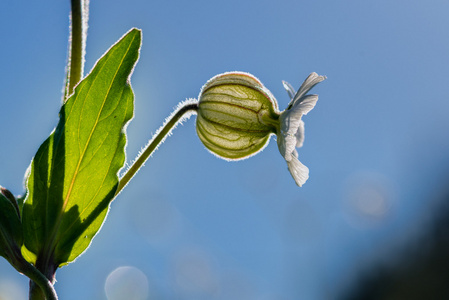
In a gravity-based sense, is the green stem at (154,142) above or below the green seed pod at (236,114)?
below

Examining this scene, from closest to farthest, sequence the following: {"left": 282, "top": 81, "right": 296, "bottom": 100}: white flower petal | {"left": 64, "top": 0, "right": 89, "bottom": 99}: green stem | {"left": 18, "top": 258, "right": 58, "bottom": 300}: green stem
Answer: {"left": 18, "top": 258, "right": 58, "bottom": 300}: green stem < {"left": 64, "top": 0, "right": 89, "bottom": 99}: green stem < {"left": 282, "top": 81, "right": 296, "bottom": 100}: white flower petal

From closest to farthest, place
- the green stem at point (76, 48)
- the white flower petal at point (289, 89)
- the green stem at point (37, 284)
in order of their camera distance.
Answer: the green stem at point (37, 284), the green stem at point (76, 48), the white flower petal at point (289, 89)

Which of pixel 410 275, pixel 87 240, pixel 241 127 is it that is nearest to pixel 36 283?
pixel 87 240

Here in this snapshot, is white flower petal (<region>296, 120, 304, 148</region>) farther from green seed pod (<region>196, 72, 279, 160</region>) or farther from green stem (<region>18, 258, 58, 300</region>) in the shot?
green stem (<region>18, 258, 58, 300</region>)

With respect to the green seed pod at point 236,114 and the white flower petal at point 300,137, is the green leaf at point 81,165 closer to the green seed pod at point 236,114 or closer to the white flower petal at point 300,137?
the green seed pod at point 236,114

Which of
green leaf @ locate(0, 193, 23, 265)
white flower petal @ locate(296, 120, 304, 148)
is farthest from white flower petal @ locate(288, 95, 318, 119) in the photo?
green leaf @ locate(0, 193, 23, 265)

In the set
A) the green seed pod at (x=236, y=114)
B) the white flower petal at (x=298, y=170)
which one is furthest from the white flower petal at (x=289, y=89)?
the white flower petal at (x=298, y=170)
